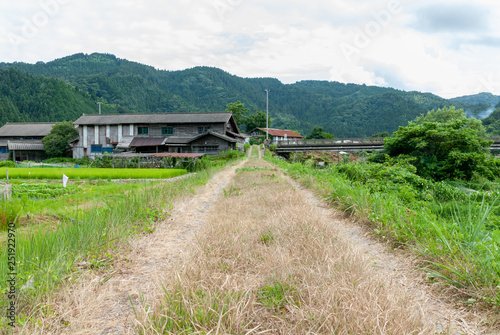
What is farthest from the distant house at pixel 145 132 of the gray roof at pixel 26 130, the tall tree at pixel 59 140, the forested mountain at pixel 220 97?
the forested mountain at pixel 220 97

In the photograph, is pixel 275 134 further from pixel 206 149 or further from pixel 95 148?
pixel 95 148

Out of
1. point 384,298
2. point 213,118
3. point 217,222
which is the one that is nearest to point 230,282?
point 384,298

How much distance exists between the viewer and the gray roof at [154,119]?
42938 millimetres

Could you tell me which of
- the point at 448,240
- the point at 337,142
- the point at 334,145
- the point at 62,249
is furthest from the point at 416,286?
the point at 334,145

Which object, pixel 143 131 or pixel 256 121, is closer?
pixel 143 131

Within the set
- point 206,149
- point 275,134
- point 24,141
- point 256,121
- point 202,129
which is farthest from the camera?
point 256,121

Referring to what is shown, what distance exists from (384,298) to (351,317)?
42 cm

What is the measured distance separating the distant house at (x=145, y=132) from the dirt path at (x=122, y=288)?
36.9 metres

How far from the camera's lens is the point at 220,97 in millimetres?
133875

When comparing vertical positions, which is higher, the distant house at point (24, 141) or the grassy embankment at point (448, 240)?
the distant house at point (24, 141)

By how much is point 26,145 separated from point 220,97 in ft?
309

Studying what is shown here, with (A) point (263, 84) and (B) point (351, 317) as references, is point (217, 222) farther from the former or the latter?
(A) point (263, 84)

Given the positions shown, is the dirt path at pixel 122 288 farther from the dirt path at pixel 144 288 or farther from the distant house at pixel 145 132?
the distant house at pixel 145 132

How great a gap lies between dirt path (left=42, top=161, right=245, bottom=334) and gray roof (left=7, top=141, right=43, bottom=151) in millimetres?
52566
